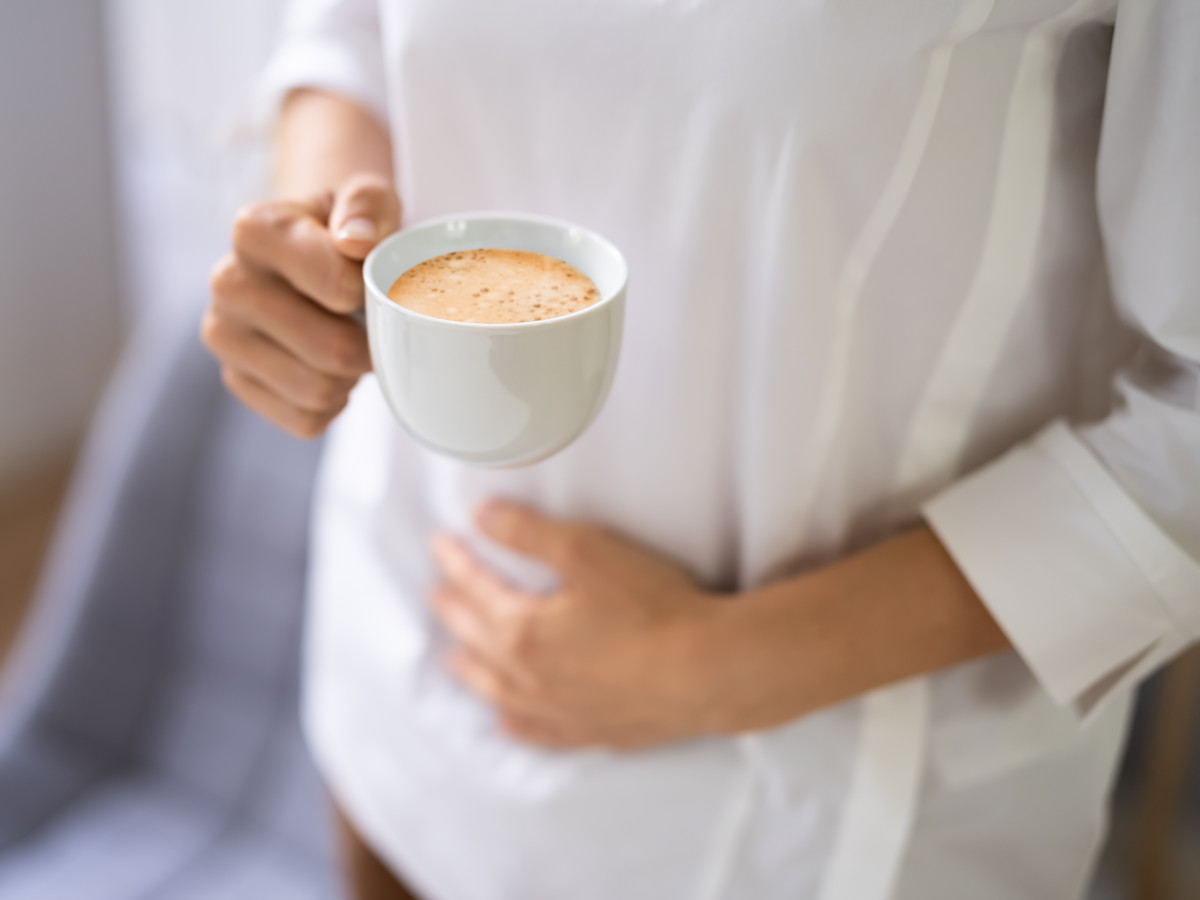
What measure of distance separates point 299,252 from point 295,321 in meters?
0.04

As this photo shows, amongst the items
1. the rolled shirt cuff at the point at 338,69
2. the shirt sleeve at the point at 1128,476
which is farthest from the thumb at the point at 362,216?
the shirt sleeve at the point at 1128,476

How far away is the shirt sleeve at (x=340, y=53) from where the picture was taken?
0.70 m

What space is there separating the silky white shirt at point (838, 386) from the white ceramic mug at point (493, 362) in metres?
0.12

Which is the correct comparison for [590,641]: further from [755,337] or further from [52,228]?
[52,228]

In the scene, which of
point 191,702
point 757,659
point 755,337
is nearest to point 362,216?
point 755,337

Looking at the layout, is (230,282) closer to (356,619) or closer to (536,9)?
(536,9)

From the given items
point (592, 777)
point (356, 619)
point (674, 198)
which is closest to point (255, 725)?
point (356, 619)

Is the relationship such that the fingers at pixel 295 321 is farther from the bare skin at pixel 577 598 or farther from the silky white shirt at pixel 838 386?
the silky white shirt at pixel 838 386

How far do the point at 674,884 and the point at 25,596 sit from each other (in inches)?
77.7

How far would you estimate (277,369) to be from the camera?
0.54 metres

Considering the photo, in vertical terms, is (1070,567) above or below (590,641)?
above

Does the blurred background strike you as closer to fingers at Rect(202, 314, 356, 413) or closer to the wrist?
fingers at Rect(202, 314, 356, 413)

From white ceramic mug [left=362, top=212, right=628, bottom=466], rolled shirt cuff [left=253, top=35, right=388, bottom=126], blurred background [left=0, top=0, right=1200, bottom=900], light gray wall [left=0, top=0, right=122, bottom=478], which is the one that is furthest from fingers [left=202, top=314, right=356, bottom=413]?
light gray wall [left=0, top=0, right=122, bottom=478]

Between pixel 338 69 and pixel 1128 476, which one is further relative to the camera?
pixel 338 69
